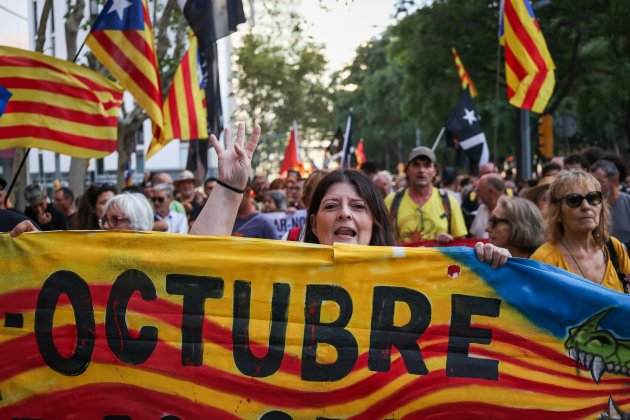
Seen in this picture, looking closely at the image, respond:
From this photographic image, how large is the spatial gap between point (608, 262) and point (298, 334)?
1.95 metres

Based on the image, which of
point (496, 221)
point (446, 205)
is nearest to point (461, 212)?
point (446, 205)

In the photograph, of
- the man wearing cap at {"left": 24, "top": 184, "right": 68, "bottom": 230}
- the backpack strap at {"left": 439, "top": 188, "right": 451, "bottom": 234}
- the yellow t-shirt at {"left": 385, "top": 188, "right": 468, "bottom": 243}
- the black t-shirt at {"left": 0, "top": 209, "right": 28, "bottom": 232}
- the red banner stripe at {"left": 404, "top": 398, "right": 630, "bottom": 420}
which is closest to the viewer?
the red banner stripe at {"left": 404, "top": 398, "right": 630, "bottom": 420}

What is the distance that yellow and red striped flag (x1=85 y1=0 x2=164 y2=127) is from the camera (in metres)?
8.47

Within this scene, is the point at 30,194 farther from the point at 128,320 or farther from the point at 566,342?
the point at 566,342

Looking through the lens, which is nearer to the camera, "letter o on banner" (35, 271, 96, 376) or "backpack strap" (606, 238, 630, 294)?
"letter o on banner" (35, 271, 96, 376)

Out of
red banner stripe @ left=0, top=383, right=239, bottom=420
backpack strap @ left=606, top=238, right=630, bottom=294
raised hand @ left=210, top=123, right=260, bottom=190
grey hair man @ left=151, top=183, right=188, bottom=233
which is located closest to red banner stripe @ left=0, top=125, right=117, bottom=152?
grey hair man @ left=151, top=183, right=188, bottom=233

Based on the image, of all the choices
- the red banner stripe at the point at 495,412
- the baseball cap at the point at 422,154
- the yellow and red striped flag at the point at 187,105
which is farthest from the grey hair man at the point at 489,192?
the red banner stripe at the point at 495,412

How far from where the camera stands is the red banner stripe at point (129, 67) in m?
8.51

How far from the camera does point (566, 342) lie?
12.2 feet

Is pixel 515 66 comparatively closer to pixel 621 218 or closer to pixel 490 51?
pixel 621 218

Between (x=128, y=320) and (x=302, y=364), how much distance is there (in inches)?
25.7

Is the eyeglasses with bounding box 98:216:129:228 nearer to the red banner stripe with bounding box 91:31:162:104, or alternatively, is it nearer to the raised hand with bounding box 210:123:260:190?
the raised hand with bounding box 210:123:260:190

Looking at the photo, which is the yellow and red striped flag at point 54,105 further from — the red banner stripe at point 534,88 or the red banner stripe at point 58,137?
the red banner stripe at point 534,88

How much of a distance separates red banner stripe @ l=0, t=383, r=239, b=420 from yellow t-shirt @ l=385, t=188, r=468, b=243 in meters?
4.45
